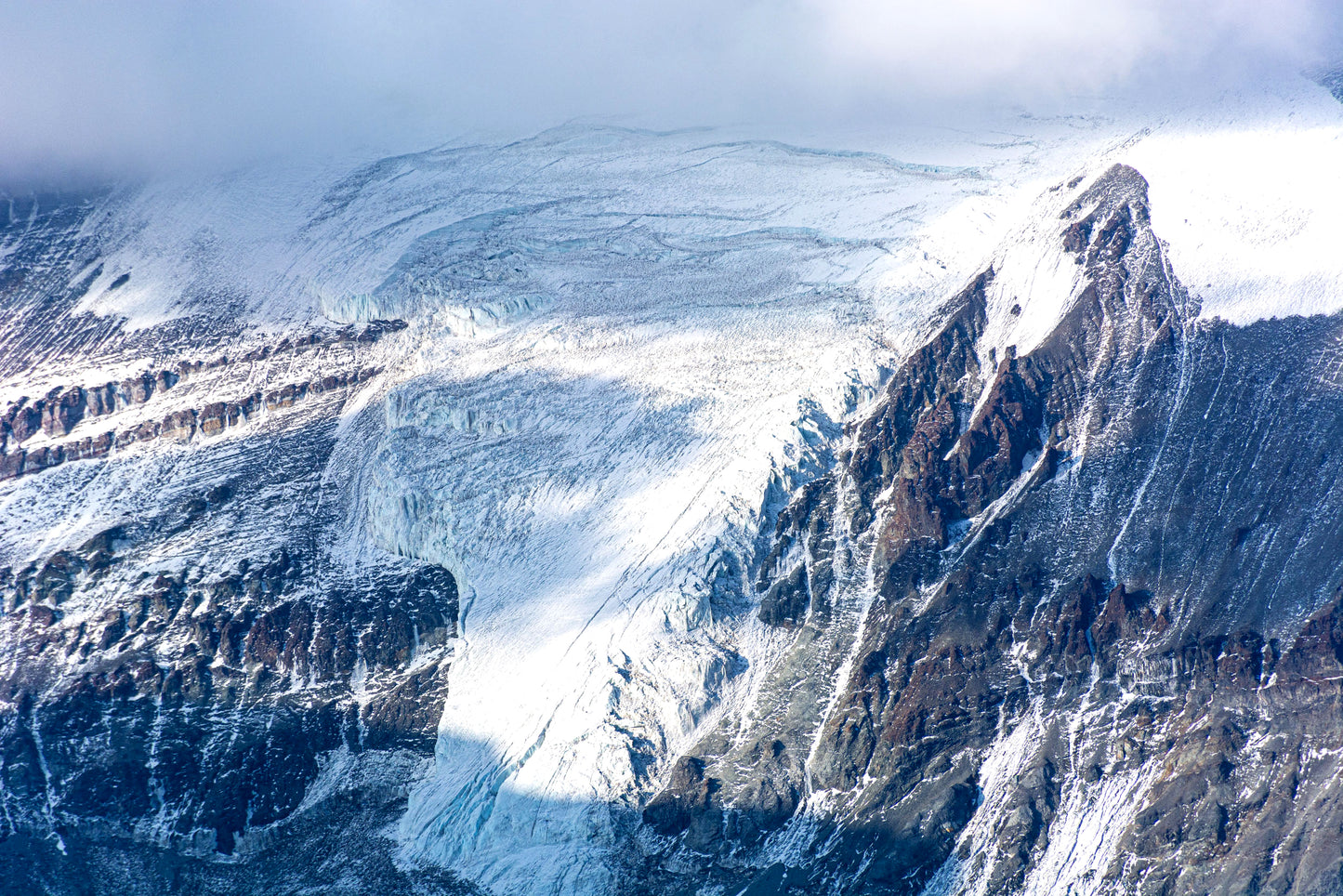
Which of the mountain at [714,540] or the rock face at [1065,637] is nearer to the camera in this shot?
the rock face at [1065,637]

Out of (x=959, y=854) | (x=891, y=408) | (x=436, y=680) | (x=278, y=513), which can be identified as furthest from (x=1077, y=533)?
(x=278, y=513)

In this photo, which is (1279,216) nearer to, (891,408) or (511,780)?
(891,408)

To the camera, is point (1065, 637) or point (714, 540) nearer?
point (1065, 637)

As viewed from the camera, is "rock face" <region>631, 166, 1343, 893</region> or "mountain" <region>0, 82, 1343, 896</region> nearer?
"rock face" <region>631, 166, 1343, 893</region>
